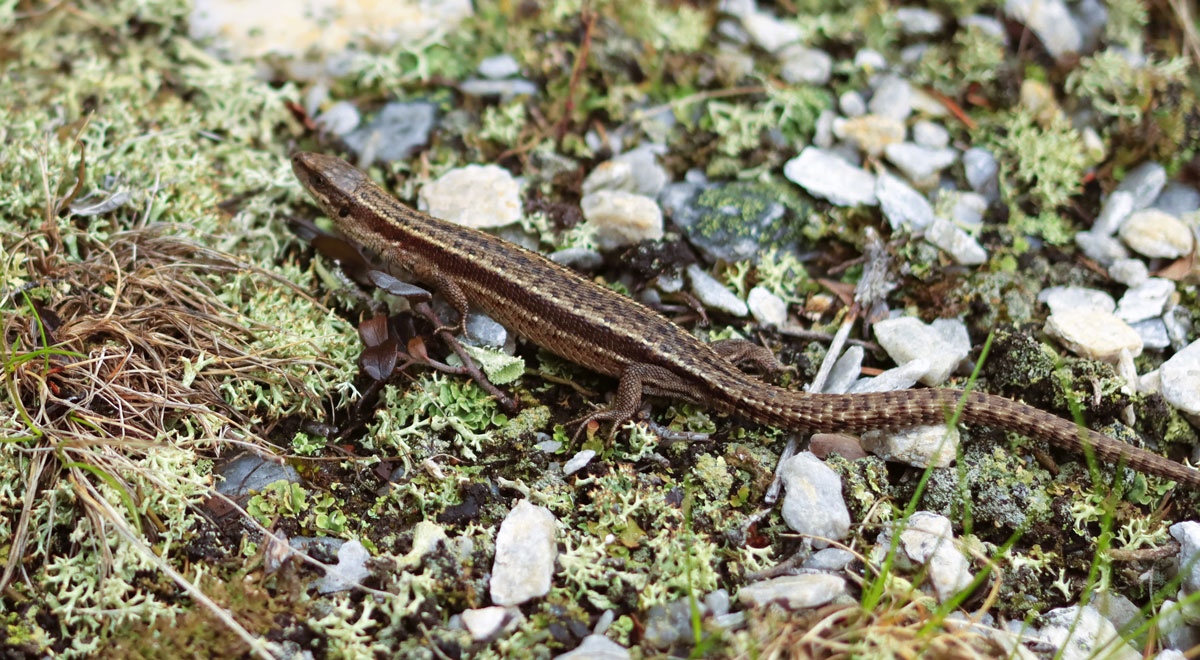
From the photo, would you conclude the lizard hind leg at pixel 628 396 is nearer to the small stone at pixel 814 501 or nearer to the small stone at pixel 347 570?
the small stone at pixel 814 501

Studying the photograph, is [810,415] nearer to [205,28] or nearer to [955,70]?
[955,70]

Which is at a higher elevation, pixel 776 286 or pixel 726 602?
pixel 776 286

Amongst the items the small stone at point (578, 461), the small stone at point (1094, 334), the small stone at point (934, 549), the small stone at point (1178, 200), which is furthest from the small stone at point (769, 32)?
the small stone at point (934, 549)

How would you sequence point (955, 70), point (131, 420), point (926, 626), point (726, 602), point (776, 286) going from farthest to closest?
point (955, 70), point (776, 286), point (131, 420), point (726, 602), point (926, 626)

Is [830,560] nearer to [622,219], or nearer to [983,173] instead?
[622,219]

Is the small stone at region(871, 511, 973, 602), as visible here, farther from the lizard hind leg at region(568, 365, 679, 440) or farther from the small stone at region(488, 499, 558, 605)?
the small stone at region(488, 499, 558, 605)

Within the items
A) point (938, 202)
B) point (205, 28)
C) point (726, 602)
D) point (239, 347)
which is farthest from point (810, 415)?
point (205, 28)

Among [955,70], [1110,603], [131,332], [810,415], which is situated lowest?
[1110,603]

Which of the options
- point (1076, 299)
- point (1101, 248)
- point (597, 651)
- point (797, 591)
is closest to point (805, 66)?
point (1101, 248)
